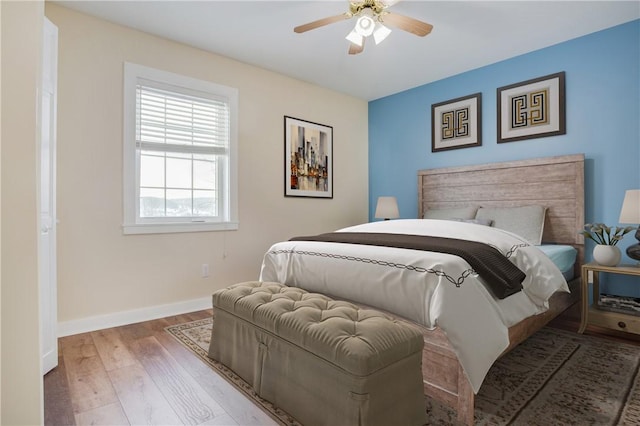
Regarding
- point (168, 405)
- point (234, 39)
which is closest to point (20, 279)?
point (168, 405)

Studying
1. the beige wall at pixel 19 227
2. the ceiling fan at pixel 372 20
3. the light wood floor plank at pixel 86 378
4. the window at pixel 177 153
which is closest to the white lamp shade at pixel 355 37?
the ceiling fan at pixel 372 20

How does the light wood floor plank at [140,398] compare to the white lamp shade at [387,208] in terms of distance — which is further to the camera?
the white lamp shade at [387,208]

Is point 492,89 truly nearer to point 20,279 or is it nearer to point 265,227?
point 265,227

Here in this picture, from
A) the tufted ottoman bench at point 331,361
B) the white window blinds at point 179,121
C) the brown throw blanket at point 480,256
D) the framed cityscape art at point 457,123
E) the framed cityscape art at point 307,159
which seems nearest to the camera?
the tufted ottoman bench at point 331,361

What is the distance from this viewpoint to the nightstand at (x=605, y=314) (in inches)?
98.3

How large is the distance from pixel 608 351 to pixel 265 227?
10.2 ft

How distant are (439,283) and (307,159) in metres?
2.96

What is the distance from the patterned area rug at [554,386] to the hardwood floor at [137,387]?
10 centimetres

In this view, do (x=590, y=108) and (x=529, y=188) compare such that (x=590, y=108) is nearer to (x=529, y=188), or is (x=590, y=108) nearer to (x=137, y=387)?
(x=529, y=188)

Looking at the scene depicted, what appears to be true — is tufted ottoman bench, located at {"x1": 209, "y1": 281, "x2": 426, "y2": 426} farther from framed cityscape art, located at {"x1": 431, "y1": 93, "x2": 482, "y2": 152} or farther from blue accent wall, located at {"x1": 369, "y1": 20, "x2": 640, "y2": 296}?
framed cityscape art, located at {"x1": 431, "y1": 93, "x2": 482, "y2": 152}

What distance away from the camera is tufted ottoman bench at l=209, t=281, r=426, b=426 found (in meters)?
1.30

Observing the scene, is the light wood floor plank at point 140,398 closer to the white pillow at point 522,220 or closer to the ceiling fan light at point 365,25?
the ceiling fan light at point 365,25

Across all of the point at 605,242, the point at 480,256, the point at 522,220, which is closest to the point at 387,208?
the point at 522,220

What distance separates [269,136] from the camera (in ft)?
12.8
